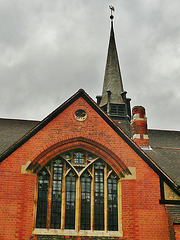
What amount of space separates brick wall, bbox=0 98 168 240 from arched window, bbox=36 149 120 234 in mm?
435

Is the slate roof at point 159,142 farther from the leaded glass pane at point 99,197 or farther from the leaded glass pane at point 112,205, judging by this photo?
the leaded glass pane at point 99,197

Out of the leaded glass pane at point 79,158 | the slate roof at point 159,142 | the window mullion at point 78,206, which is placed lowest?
the window mullion at point 78,206

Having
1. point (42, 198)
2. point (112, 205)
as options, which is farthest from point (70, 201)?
point (112, 205)

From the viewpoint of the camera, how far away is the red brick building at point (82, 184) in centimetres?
1084

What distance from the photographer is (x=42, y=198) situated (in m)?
11.3

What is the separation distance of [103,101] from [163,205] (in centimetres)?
1823

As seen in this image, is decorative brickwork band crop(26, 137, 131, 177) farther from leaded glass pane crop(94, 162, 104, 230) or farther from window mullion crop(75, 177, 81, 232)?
window mullion crop(75, 177, 81, 232)

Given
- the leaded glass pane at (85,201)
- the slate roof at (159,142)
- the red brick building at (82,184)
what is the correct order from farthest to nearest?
the slate roof at (159,142), the leaded glass pane at (85,201), the red brick building at (82,184)

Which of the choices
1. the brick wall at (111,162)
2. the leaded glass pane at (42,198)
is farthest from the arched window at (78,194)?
the brick wall at (111,162)

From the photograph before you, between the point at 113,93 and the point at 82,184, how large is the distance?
18.2m

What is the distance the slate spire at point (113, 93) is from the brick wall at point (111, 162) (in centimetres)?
1470

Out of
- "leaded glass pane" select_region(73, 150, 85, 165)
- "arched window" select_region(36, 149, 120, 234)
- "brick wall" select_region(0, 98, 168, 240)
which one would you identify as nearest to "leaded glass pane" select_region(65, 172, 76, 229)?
"arched window" select_region(36, 149, 120, 234)

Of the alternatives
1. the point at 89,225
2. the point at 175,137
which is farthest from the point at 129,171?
the point at 175,137

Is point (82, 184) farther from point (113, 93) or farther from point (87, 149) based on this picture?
point (113, 93)
